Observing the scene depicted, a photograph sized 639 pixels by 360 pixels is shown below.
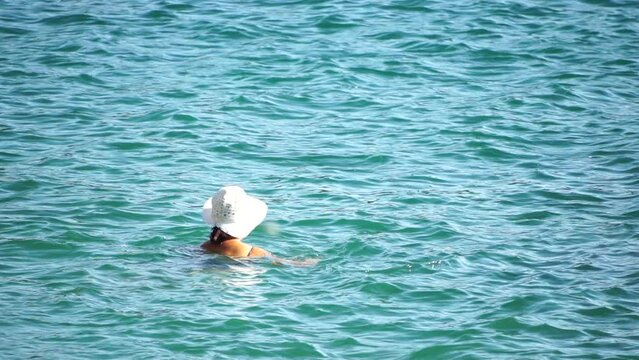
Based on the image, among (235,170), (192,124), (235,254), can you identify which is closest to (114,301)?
(235,254)

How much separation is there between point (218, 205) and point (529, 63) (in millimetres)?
7822

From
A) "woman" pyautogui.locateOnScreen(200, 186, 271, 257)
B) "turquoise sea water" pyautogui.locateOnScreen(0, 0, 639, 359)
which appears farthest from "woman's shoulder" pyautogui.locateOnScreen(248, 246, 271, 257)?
"turquoise sea water" pyautogui.locateOnScreen(0, 0, 639, 359)

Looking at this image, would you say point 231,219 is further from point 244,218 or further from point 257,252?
point 257,252

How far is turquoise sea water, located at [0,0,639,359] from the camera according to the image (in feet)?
29.3

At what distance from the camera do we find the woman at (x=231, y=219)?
393 inches

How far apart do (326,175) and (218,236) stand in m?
2.77

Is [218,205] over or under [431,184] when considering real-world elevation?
over

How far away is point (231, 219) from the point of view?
10023mm

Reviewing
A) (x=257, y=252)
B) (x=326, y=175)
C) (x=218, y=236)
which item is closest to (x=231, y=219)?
(x=218, y=236)

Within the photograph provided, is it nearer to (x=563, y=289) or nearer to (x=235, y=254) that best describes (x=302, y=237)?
(x=235, y=254)

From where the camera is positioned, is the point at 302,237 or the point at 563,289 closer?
the point at 563,289

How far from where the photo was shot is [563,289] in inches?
378

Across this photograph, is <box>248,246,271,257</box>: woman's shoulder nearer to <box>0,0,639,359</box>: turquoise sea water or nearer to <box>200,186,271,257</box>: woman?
<box>200,186,271,257</box>: woman

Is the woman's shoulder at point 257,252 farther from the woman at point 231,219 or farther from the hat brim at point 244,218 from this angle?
the hat brim at point 244,218
